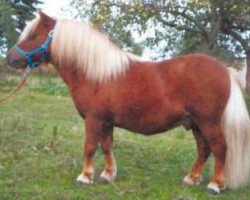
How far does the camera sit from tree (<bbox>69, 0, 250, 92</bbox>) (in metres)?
13.3

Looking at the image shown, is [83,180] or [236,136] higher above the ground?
[236,136]

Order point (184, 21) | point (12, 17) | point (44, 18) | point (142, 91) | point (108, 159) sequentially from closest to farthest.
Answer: point (142, 91) < point (44, 18) < point (108, 159) < point (184, 21) < point (12, 17)


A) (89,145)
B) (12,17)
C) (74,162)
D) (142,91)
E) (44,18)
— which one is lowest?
(12,17)

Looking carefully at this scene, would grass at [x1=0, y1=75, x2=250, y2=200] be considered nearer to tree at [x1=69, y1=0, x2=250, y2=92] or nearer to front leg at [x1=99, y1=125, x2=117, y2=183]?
front leg at [x1=99, y1=125, x2=117, y2=183]

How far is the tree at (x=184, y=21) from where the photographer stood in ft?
43.7

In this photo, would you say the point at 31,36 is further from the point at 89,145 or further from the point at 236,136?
the point at 236,136

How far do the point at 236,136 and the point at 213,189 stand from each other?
64cm

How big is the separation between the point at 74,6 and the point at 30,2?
6083 mm

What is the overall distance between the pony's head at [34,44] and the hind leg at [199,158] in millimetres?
1936

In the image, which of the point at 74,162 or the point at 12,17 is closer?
the point at 74,162

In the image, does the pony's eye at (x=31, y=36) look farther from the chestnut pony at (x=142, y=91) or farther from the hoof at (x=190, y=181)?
the hoof at (x=190, y=181)

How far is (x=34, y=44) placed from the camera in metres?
6.54

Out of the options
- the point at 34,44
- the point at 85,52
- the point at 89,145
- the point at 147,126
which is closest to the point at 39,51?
the point at 34,44

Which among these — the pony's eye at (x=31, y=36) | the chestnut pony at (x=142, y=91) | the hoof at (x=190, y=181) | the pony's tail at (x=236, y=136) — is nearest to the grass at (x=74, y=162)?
the hoof at (x=190, y=181)
